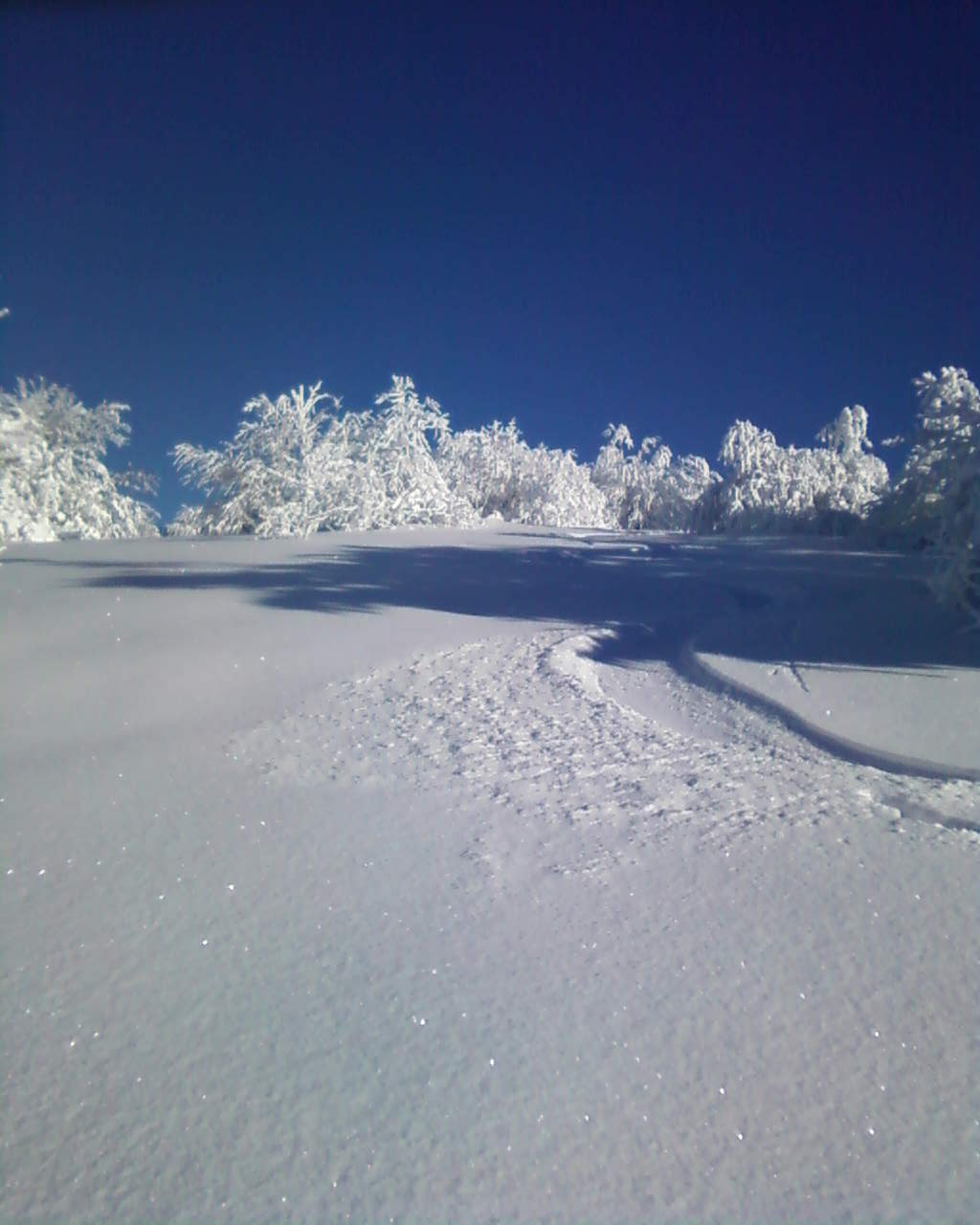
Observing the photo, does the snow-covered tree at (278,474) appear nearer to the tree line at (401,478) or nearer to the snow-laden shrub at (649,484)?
the tree line at (401,478)

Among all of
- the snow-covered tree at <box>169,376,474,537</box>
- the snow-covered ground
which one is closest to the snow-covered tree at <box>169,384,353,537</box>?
the snow-covered tree at <box>169,376,474,537</box>

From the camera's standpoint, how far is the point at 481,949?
2486mm

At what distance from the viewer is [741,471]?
3206cm

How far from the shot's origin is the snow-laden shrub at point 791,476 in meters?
29.5

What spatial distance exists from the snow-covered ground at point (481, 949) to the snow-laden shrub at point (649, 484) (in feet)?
108

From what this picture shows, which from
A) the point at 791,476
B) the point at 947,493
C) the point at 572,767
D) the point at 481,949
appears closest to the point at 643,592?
the point at 947,493

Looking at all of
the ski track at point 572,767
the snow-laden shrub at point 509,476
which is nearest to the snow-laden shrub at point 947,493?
the ski track at point 572,767

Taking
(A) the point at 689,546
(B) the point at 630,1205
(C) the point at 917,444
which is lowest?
(B) the point at 630,1205

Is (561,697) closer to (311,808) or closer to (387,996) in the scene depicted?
(311,808)

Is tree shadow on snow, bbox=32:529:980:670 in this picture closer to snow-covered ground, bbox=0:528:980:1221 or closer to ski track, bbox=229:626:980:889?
snow-covered ground, bbox=0:528:980:1221

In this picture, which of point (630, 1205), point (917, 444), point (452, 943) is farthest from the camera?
point (917, 444)

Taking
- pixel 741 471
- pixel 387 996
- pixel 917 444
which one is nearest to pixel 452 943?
pixel 387 996

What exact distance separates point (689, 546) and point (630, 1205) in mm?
17541

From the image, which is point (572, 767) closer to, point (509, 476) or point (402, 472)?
point (402, 472)
